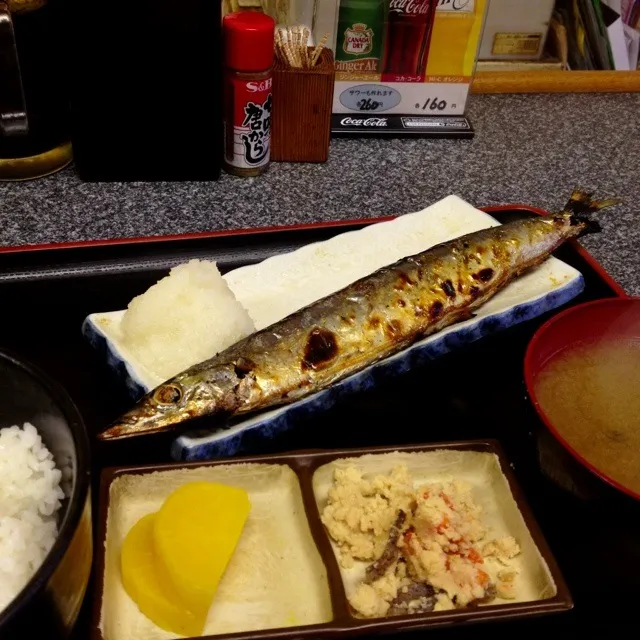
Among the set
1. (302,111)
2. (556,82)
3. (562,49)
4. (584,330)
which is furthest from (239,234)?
(562,49)

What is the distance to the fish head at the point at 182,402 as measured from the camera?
0.99m

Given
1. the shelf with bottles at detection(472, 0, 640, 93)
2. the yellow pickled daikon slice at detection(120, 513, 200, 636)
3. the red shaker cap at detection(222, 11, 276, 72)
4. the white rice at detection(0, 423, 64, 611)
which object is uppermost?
the red shaker cap at detection(222, 11, 276, 72)

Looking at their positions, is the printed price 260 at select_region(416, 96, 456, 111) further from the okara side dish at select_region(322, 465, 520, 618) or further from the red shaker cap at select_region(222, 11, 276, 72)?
the okara side dish at select_region(322, 465, 520, 618)

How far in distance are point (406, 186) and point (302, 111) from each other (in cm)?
31

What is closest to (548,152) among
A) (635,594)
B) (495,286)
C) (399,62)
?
(399,62)

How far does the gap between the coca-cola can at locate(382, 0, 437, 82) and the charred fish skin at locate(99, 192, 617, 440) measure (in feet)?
1.99

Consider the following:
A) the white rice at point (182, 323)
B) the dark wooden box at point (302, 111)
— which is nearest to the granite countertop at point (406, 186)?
the dark wooden box at point (302, 111)

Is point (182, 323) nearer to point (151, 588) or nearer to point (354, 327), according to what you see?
point (354, 327)

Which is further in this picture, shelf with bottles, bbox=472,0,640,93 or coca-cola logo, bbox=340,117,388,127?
shelf with bottles, bbox=472,0,640,93

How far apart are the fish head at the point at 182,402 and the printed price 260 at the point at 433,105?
115 cm

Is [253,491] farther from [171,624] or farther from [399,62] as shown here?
[399,62]

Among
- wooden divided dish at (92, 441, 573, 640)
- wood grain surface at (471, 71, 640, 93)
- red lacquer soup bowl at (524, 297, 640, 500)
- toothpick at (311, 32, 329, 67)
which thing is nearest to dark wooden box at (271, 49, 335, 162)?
toothpick at (311, 32, 329, 67)

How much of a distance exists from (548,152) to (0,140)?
4.51ft

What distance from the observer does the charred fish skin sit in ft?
3.39
